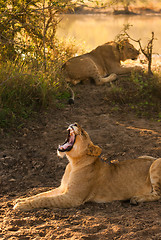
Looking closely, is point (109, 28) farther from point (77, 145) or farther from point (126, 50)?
point (77, 145)

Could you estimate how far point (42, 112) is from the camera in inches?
283

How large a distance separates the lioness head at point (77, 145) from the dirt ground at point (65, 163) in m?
0.59

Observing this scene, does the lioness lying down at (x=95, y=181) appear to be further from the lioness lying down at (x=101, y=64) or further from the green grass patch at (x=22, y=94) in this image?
the lioness lying down at (x=101, y=64)

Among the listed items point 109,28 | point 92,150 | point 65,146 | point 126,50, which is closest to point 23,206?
point 65,146

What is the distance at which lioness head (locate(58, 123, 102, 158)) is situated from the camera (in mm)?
3756

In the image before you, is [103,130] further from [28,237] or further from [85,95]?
[28,237]

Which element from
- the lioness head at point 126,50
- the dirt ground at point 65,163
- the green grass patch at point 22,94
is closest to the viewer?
the dirt ground at point 65,163

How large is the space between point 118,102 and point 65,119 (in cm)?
149

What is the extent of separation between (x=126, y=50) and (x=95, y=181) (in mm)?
6639

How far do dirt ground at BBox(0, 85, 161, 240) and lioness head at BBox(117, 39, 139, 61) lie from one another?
1.44 metres

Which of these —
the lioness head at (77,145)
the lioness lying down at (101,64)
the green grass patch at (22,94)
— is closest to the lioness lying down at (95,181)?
the lioness head at (77,145)

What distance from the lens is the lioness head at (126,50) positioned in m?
9.96

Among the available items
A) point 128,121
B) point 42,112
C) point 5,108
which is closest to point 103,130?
point 128,121

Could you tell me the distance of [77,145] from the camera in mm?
3824
